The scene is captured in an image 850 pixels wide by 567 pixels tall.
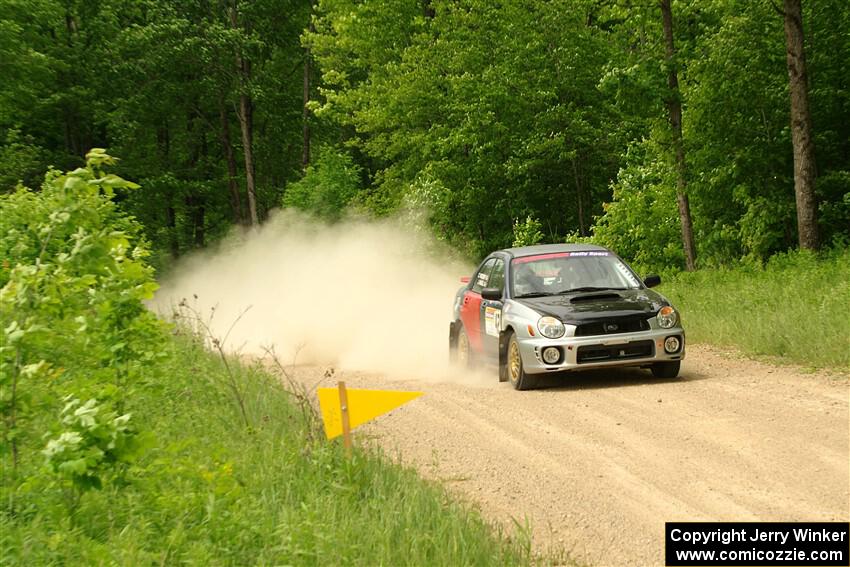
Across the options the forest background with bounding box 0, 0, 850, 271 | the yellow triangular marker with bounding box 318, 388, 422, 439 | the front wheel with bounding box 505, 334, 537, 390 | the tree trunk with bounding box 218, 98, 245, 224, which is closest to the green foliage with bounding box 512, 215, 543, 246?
the forest background with bounding box 0, 0, 850, 271

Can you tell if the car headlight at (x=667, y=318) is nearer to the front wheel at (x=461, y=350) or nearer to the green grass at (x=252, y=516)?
the front wheel at (x=461, y=350)

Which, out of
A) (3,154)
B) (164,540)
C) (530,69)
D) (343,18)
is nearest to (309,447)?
(164,540)

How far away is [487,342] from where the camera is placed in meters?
12.9

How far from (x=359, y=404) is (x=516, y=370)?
15.5ft

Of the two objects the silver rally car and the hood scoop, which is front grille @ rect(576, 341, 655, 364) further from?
the hood scoop

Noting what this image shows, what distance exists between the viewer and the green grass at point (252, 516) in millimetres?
5383

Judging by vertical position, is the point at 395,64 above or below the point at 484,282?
above

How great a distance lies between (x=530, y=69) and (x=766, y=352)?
2217 centimetres

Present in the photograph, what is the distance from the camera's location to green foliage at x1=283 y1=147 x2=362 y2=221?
37.1 metres

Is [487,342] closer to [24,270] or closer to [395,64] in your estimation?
[24,270]

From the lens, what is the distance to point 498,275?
13336mm

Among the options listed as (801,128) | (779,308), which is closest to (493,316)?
(779,308)

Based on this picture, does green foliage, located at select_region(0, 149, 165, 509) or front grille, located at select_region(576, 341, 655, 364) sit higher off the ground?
green foliage, located at select_region(0, 149, 165, 509)

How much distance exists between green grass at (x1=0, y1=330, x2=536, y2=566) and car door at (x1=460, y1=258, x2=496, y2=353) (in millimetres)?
5731
